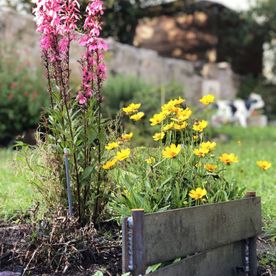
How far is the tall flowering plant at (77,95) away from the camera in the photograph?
3270mm

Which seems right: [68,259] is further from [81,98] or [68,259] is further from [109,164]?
[81,98]

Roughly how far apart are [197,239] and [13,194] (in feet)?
7.46

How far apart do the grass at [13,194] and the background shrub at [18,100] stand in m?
3.89

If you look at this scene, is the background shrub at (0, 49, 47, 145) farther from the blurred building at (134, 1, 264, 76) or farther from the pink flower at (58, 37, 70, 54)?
the blurred building at (134, 1, 264, 76)

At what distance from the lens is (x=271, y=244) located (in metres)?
3.82

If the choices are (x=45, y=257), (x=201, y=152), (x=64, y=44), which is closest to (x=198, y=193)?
(x=201, y=152)

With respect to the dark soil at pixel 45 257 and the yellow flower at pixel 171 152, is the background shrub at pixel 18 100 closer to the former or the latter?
the dark soil at pixel 45 257

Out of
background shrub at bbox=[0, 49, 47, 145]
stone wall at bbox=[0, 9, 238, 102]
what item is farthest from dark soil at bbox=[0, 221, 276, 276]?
background shrub at bbox=[0, 49, 47, 145]

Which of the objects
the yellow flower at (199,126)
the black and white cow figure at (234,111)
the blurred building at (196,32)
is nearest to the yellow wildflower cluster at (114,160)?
the yellow flower at (199,126)

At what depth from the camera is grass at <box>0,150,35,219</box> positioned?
4.16 meters

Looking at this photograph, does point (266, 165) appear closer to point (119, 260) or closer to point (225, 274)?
point (225, 274)

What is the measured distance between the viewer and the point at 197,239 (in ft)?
9.68

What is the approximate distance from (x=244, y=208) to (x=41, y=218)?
3.72ft

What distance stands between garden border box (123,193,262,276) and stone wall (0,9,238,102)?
5.87m
